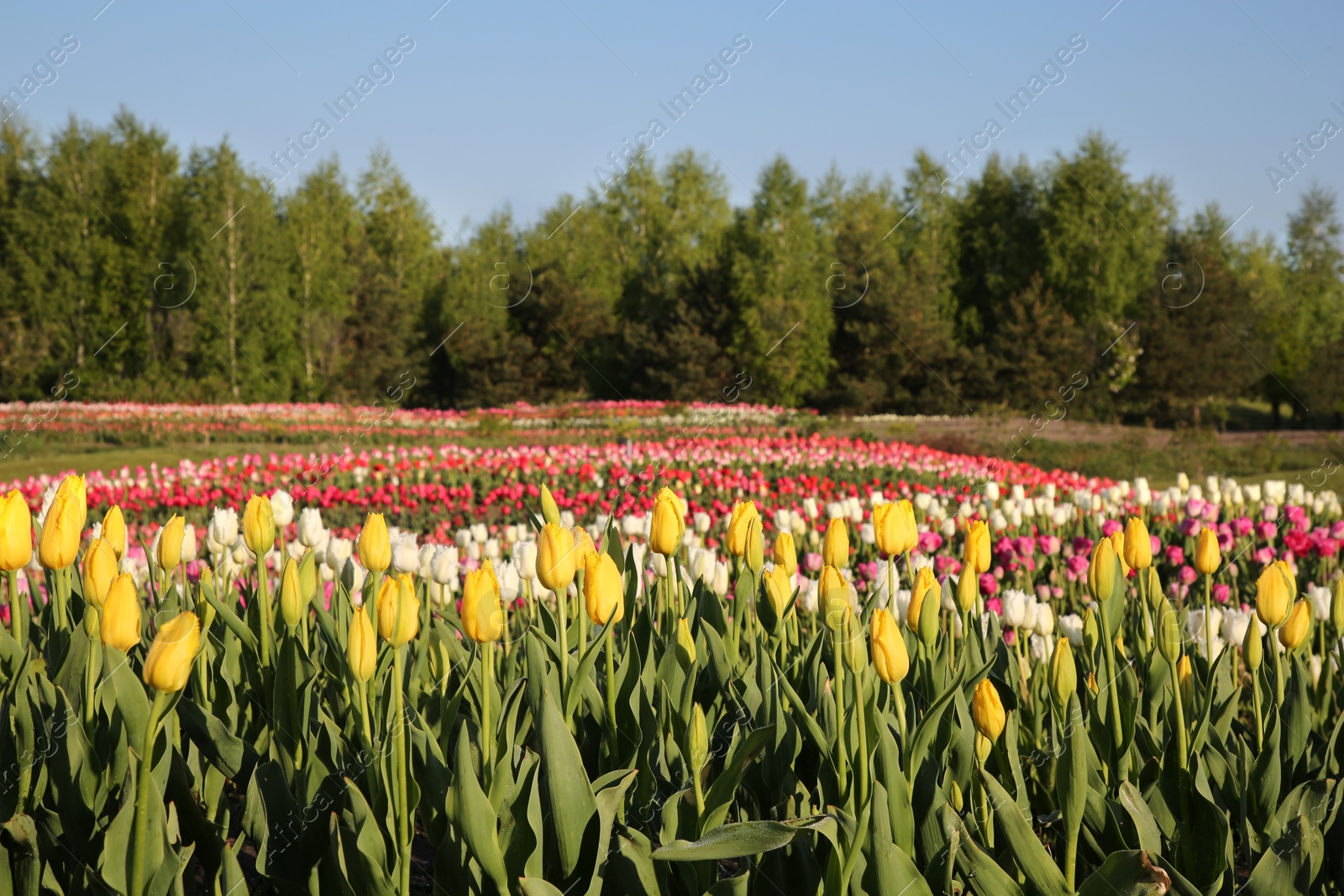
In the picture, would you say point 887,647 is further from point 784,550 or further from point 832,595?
point 784,550

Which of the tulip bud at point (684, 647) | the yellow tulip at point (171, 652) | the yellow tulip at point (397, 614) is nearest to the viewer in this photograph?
the yellow tulip at point (171, 652)

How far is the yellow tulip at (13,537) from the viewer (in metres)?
1.55

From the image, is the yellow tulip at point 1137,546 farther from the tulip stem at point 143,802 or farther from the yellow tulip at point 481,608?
the tulip stem at point 143,802

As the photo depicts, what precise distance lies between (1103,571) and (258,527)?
5.06ft

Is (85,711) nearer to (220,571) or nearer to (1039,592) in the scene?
(220,571)

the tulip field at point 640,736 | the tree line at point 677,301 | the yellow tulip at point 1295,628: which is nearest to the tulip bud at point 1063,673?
the tulip field at point 640,736

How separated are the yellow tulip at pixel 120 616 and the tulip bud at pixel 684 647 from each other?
2.77ft

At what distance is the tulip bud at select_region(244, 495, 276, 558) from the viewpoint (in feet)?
6.15

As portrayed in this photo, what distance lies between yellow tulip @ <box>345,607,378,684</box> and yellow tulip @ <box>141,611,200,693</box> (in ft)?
0.75

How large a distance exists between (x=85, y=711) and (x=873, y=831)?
125cm

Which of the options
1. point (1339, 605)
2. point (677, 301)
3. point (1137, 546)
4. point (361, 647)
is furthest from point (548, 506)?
point (677, 301)

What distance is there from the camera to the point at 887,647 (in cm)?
132

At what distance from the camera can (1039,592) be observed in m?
3.90

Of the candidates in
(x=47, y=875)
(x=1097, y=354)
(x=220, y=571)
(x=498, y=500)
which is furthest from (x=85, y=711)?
(x=1097, y=354)
